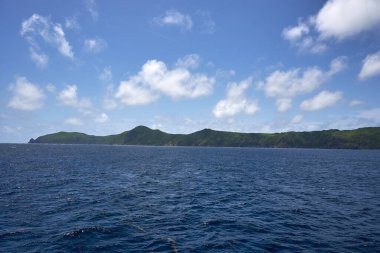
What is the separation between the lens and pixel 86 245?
2766 centimetres

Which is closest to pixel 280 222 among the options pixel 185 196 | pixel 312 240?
pixel 312 240

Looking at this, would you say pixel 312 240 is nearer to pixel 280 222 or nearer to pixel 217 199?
pixel 280 222

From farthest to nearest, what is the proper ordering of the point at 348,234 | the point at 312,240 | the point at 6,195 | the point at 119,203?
the point at 6,195 → the point at 119,203 → the point at 348,234 → the point at 312,240

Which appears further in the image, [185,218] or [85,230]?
[185,218]

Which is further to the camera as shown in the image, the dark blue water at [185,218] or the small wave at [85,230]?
the small wave at [85,230]

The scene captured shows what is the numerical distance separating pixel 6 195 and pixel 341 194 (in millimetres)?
61145

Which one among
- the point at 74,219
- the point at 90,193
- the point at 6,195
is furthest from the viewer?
the point at 90,193

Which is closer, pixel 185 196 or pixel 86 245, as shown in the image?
pixel 86 245

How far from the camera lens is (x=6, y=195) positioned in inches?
1951

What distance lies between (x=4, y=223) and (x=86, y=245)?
524 inches

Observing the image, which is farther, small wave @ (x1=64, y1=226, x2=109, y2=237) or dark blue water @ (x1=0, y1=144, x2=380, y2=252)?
small wave @ (x1=64, y1=226, x2=109, y2=237)

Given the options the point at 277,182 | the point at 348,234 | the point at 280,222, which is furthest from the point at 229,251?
the point at 277,182

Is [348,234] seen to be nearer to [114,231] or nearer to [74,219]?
[114,231]

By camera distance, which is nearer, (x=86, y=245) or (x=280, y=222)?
(x=86, y=245)
